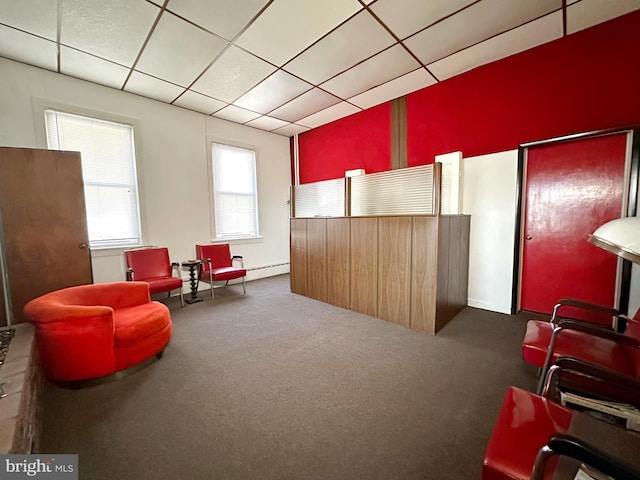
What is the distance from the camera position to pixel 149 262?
4094 mm

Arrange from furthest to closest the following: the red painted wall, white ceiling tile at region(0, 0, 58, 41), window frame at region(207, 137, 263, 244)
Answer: window frame at region(207, 137, 263, 244), the red painted wall, white ceiling tile at region(0, 0, 58, 41)

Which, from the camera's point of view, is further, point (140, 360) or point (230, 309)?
point (230, 309)

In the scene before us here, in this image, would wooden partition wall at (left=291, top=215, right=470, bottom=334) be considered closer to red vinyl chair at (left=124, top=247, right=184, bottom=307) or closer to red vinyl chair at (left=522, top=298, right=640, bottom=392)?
red vinyl chair at (left=522, top=298, right=640, bottom=392)

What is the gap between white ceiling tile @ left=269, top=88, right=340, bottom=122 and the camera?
14.3 ft

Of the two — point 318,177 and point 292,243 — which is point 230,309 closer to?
point 292,243

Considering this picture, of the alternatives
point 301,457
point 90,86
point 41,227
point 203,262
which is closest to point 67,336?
point 41,227

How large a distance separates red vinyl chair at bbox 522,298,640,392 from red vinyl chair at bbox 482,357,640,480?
0.26m

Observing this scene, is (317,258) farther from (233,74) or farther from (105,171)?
(105,171)

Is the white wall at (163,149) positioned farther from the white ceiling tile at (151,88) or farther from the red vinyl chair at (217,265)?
the red vinyl chair at (217,265)

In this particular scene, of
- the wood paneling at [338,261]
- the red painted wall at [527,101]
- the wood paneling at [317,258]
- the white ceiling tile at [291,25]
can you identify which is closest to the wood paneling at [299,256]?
the wood paneling at [317,258]

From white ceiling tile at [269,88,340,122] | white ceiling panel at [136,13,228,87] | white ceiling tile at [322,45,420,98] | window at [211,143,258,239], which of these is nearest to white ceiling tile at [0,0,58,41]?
white ceiling panel at [136,13,228,87]

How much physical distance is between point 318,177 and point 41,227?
464 cm

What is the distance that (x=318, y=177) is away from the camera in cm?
604

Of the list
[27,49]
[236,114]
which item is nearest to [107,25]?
[27,49]
